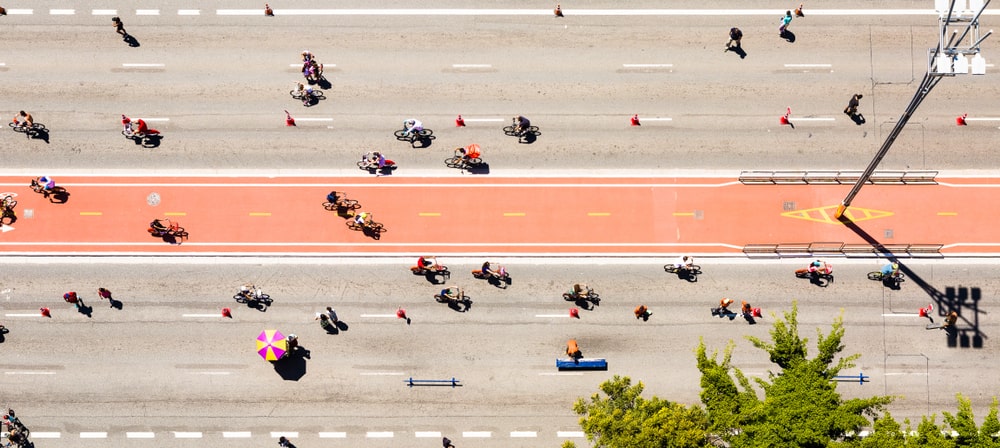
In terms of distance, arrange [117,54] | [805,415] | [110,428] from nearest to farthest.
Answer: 1. [805,415]
2. [110,428]
3. [117,54]

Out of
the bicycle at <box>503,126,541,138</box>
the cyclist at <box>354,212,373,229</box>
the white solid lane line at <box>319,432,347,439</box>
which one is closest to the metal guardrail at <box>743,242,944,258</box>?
the bicycle at <box>503,126,541,138</box>

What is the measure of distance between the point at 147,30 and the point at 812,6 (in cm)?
4076

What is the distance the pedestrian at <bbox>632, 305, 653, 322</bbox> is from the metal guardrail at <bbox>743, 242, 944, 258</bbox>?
267 inches

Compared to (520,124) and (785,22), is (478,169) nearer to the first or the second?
(520,124)

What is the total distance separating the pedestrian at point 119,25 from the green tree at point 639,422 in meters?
34.6

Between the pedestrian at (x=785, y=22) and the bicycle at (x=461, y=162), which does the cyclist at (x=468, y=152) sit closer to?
the bicycle at (x=461, y=162)

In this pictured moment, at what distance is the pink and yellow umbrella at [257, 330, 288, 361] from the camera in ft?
128

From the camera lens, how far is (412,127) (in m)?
41.2

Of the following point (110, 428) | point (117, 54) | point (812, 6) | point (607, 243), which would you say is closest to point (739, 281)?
point (607, 243)

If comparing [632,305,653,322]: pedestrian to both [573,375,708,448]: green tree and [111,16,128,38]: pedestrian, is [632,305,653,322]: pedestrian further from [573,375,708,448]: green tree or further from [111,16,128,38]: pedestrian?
[111,16,128,38]: pedestrian

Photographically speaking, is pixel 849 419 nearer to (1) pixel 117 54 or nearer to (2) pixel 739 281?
(2) pixel 739 281

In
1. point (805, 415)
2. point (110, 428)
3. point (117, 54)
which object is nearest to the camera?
point (805, 415)

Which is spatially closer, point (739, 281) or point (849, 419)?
point (849, 419)

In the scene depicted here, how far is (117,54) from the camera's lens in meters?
42.8
